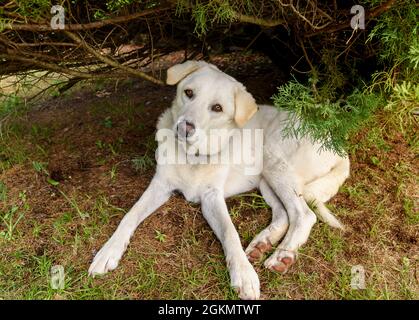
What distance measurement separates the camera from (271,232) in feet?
8.96

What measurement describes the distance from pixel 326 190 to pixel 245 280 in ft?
3.15

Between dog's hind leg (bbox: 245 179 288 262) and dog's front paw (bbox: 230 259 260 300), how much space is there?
170 mm

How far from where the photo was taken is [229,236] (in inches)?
104

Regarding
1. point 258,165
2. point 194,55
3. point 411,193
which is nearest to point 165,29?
point 194,55

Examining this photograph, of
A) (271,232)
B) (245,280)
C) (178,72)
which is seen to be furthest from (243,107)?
(245,280)

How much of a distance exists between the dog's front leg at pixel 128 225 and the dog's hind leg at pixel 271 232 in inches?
29.3

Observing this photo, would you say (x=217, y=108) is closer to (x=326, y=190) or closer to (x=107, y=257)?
(x=326, y=190)

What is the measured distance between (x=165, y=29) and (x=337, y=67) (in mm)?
1437

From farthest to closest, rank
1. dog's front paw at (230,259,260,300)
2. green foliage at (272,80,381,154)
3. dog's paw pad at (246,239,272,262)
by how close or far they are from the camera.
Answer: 1. dog's paw pad at (246,239,272,262)
2. green foliage at (272,80,381,154)
3. dog's front paw at (230,259,260,300)

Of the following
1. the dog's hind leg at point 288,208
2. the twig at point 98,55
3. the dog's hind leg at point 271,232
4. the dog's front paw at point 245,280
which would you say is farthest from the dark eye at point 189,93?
the dog's front paw at point 245,280

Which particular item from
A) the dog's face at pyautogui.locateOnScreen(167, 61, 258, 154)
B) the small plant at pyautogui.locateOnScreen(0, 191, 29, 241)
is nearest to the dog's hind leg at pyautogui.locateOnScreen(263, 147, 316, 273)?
the dog's face at pyautogui.locateOnScreen(167, 61, 258, 154)

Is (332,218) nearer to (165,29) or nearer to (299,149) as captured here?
(299,149)

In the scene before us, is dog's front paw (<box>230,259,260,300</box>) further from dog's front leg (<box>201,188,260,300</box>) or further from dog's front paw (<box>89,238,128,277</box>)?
dog's front paw (<box>89,238,128,277</box>)

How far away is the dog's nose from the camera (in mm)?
2664
